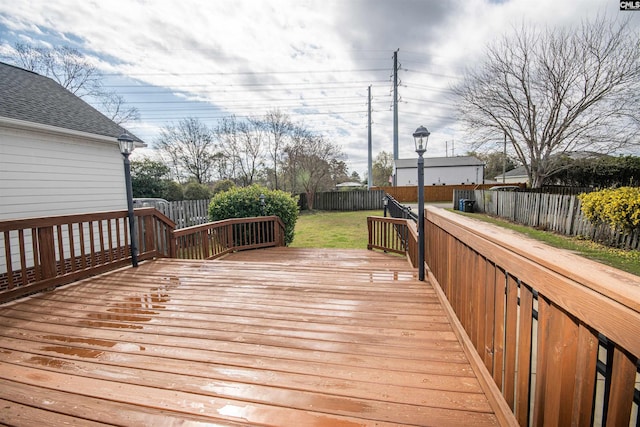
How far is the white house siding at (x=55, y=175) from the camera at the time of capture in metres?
5.32

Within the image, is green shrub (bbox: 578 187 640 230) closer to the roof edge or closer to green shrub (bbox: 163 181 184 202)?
the roof edge

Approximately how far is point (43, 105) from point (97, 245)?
3.38m

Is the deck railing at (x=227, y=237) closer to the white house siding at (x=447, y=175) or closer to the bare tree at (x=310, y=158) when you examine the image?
the bare tree at (x=310, y=158)

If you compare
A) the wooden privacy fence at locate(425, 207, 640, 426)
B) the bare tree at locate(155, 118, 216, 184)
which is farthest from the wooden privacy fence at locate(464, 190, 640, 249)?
the bare tree at locate(155, 118, 216, 184)

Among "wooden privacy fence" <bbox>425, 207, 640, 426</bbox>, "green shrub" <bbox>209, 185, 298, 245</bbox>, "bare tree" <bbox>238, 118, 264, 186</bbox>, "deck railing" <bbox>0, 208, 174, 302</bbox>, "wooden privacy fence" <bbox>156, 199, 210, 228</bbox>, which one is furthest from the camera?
"bare tree" <bbox>238, 118, 264, 186</bbox>

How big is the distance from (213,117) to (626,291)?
2293 centimetres

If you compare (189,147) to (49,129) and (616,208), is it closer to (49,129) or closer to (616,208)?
(49,129)

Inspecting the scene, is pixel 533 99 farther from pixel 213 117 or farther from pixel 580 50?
pixel 213 117

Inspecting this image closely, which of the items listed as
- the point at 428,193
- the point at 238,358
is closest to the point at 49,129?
the point at 238,358

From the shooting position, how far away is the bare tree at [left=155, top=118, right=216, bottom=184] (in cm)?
2094

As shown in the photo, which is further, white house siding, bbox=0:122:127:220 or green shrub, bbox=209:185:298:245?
green shrub, bbox=209:185:298:245

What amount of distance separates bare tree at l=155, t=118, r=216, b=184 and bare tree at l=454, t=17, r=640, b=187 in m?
17.0

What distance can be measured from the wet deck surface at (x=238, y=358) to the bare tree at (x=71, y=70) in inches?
631

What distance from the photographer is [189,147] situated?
21406 mm
